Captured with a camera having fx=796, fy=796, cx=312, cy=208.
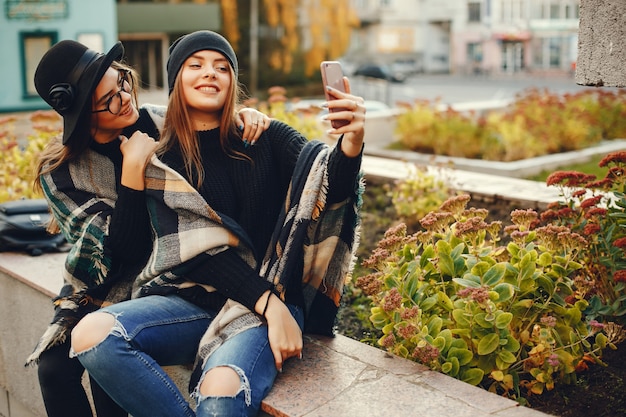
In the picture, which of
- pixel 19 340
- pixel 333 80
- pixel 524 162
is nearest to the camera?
pixel 333 80

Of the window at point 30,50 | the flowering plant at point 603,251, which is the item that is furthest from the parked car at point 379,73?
the flowering plant at point 603,251

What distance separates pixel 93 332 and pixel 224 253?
51cm

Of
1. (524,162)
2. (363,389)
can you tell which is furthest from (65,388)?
(524,162)

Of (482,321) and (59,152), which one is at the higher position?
(59,152)

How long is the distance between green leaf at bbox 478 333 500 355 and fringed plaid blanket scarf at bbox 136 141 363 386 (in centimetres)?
54

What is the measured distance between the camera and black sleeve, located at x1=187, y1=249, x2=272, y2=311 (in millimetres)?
2639

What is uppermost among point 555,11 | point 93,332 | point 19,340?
point 555,11

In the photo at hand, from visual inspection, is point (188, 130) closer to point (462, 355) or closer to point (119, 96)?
point (119, 96)

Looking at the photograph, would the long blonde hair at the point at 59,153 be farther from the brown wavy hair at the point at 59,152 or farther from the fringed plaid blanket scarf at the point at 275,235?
the fringed plaid blanket scarf at the point at 275,235

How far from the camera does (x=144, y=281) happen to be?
112 inches

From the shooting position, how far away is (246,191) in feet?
9.32

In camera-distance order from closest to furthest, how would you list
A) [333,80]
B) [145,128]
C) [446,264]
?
1. [333,80]
2. [446,264]
3. [145,128]

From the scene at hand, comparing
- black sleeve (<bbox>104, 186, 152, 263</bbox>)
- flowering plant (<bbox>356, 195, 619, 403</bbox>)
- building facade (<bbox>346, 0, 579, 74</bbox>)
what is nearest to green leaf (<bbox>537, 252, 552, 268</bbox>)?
flowering plant (<bbox>356, 195, 619, 403</bbox>)

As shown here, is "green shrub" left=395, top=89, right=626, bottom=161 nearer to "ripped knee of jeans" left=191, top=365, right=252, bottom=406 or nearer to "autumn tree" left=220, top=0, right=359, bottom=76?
"ripped knee of jeans" left=191, top=365, right=252, bottom=406
